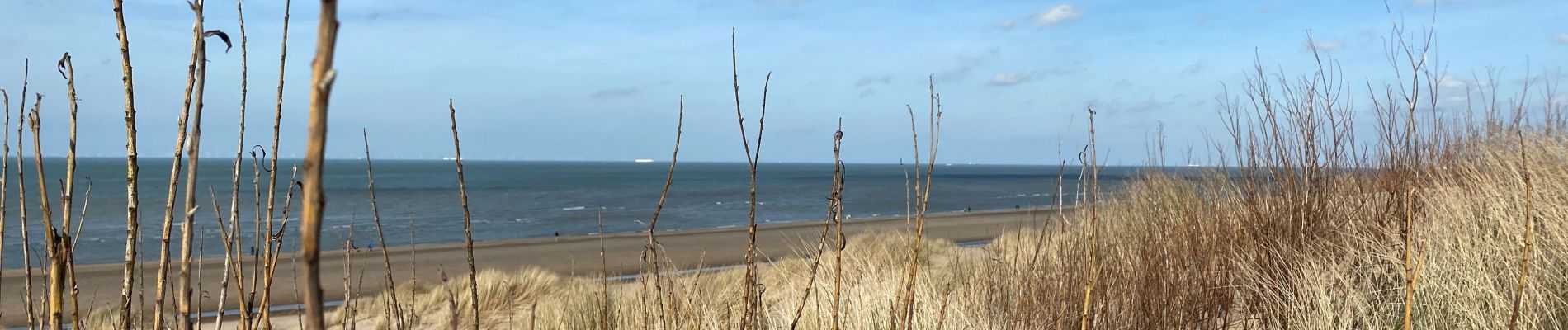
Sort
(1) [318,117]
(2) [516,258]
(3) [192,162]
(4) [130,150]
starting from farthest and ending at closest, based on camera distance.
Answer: (2) [516,258] → (4) [130,150] → (3) [192,162] → (1) [318,117]

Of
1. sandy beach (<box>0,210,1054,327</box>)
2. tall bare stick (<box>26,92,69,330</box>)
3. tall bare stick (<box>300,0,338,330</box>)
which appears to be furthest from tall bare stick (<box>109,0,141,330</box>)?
sandy beach (<box>0,210,1054,327</box>)

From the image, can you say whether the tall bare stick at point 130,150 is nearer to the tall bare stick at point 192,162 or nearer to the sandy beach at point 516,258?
the tall bare stick at point 192,162

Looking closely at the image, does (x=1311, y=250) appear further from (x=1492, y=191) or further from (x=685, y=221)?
(x=685, y=221)

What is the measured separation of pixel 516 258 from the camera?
51.5 feet

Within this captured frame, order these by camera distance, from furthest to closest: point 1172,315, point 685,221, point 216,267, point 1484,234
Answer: point 685,221 → point 216,267 → point 1484,234 → point 1172,315

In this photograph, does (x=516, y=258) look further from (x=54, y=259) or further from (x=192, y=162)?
(x=192, y=162)

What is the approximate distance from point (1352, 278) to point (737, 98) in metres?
3.16

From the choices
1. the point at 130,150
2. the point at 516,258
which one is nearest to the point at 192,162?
the point at 130,150

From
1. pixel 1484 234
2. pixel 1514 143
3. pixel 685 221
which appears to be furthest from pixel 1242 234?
pixel 685 221

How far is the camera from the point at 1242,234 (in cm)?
440

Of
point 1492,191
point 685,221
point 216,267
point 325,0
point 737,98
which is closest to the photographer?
point 325,0

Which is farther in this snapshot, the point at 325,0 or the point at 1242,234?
the point at 1242,234

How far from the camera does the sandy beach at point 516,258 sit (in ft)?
36.7

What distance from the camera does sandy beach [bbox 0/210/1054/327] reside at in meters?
11.2
